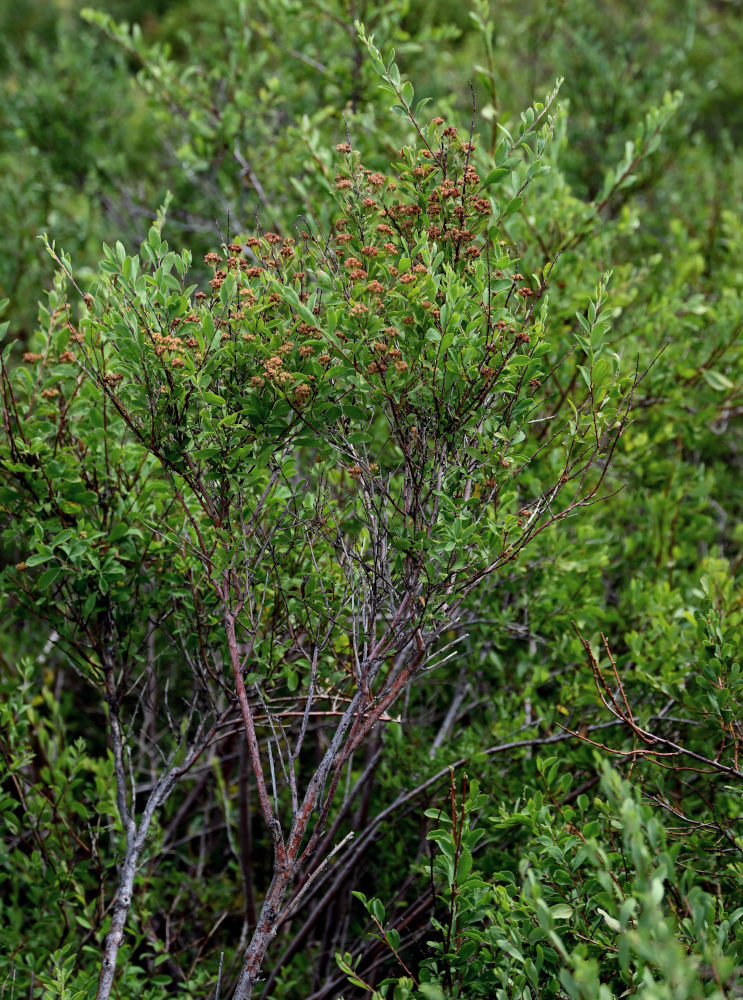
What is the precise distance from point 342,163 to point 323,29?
417 centimetres

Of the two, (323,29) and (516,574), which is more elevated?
(323,29)

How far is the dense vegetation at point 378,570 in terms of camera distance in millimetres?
2535

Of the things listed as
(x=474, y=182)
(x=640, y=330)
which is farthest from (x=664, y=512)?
(x=474, y=182)

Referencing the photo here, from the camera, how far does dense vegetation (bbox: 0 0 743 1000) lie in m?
2.54

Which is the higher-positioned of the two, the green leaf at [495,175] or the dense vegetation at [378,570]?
the green leaf at [495,175]

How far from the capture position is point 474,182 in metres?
2.66

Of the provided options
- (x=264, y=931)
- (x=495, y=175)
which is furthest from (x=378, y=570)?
(x=495, y=175)

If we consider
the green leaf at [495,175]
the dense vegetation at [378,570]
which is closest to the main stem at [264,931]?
the dense vegetation at [378,570]

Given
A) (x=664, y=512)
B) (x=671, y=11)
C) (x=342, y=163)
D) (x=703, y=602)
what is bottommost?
(x=664, y=512)

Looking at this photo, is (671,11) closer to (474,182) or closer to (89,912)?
(474,182)

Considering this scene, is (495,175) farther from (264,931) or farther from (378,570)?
(264,931)

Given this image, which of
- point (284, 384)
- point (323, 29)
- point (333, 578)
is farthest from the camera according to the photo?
point (323, 29)

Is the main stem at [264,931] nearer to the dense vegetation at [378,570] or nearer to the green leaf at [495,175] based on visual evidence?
the dense vegetation at [378,570]

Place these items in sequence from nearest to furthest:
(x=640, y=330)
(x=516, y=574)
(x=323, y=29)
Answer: (x=516, y=574), (x=640, y=330), (x=323, y=29)
